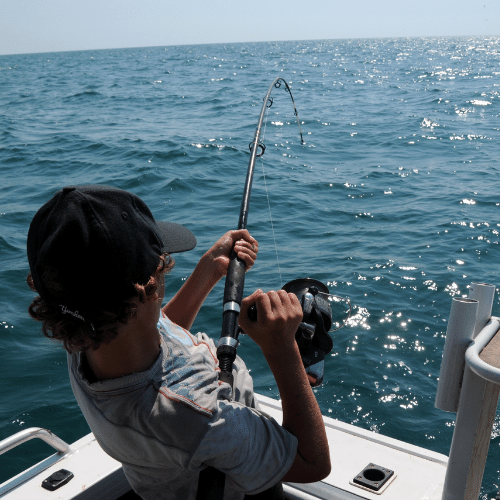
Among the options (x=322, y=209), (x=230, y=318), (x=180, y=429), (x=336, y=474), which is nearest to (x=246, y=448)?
(x=180, y=429)

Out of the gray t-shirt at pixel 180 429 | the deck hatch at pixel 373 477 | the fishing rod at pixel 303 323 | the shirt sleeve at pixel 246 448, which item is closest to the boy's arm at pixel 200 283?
the fishing rod at pixel 303 323

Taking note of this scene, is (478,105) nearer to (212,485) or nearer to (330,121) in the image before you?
(330,121)

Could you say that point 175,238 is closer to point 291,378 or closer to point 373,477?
point 291,378

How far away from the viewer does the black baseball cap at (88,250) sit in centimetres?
108

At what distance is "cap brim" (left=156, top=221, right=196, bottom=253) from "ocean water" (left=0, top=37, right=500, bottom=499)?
7.57ft

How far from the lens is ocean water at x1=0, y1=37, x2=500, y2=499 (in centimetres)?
390

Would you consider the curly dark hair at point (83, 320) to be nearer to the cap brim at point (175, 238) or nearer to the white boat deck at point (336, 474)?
the cap brim at point (175, 238)

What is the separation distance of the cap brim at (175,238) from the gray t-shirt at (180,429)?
0.79 ft

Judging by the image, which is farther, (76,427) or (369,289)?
(369,289)

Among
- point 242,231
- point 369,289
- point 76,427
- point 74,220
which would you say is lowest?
point 76,427

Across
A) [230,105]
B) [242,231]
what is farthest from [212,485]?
[230,105]

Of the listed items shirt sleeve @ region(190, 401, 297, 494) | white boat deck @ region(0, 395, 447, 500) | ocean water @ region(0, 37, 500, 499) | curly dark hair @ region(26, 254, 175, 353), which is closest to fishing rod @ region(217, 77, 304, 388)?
shirt sleeve @ region(190, 401, 297, 494)

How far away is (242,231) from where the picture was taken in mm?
1885

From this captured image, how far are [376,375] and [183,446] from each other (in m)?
3.17
